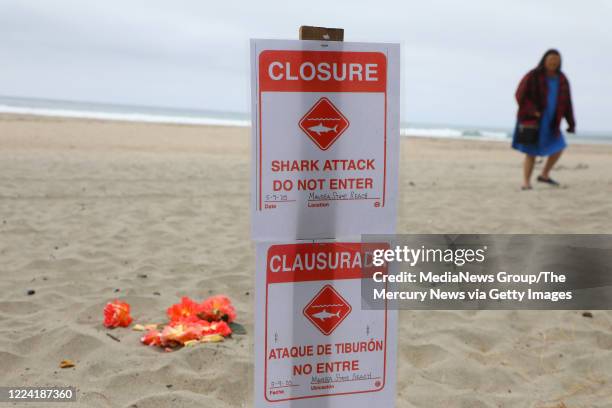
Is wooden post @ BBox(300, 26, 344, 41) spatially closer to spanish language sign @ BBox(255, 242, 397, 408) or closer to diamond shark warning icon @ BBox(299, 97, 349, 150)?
diamond shark warning icon @ BBox(299, 97, 349, 150)

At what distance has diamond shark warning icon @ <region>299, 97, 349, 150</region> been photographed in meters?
1.60

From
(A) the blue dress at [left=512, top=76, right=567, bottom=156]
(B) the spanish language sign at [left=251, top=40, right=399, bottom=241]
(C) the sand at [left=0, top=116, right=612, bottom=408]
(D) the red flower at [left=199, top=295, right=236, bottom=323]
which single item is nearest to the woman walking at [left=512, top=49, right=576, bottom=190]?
(A) the blue dress at [left=512, top=76, right=567, bottom=156]

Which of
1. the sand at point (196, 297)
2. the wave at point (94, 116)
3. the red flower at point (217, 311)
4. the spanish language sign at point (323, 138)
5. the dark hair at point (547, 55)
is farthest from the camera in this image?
the wave at point (94, 116)

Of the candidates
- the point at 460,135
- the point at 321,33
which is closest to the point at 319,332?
the point at 321,33

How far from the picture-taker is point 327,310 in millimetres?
1696

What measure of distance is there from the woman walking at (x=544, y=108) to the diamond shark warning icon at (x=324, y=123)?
602cm

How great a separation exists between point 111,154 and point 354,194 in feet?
33.9

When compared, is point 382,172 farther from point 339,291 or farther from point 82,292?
point 82,292

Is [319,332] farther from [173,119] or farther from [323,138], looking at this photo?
[173,119]

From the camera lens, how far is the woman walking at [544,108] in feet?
22.4

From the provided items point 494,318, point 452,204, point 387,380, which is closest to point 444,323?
point 494,318

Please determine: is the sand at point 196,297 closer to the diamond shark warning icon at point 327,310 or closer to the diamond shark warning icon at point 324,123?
the diamond shark warning icon at point 324,123

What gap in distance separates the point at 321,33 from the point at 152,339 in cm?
192

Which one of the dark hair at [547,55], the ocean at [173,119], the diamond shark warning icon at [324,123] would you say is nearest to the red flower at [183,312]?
the diamond shark warning icon at [324,123]
